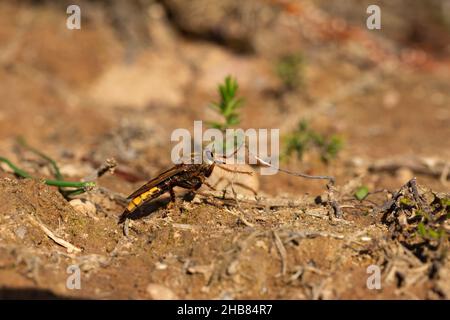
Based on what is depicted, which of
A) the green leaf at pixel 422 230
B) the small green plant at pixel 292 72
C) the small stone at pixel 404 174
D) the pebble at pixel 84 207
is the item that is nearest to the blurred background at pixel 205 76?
the small green plant at pixel 292 72

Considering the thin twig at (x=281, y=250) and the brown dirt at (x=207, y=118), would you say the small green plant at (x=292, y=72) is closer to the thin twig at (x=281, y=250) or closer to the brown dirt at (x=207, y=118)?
the brown dirt at (x=207, y=118)

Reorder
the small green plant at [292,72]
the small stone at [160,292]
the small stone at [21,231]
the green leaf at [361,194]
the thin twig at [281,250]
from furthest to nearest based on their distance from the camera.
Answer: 1. the small green plant at [292,72]
2. the green leaf at [361,194]
3. the small stone at [21,231]
4. the thin twig at [281,250]
5. the small stone at [160,292]

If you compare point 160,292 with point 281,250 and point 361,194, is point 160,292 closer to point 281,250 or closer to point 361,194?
point 281,250

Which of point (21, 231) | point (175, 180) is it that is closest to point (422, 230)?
point (175, 180)

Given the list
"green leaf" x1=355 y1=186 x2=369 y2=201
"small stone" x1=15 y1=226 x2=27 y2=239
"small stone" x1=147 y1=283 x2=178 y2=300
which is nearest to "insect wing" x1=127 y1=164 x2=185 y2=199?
"small stone" x1=15 y1=226 x2=27 y2=239

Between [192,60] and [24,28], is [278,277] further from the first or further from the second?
[24,28]

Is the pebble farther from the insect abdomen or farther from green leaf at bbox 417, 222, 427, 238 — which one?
green leaf at bbox 417, 222, 427, 238

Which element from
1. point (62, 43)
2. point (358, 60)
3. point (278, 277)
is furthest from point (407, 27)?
point (278, 277)
